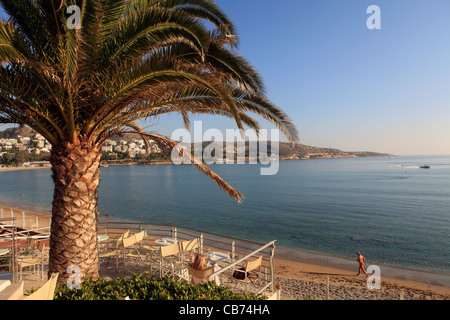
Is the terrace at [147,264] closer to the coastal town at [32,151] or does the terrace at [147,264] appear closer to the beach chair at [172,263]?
the beach chair at [172,263]

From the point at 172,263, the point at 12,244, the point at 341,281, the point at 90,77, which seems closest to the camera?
the point at 90,77

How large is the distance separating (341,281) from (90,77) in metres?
14.9

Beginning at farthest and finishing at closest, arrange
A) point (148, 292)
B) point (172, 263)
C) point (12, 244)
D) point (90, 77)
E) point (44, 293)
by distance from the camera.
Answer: point (172, 263)
point (12, 244)
point (90, 77)
point (148, 292)
point (44, 293)

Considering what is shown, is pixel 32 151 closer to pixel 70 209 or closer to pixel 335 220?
pixel 335 220

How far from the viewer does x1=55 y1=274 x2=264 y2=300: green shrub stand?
3204 millimetres

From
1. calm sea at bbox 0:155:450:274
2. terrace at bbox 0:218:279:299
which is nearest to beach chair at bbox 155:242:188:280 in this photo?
terrace at bbox 0:218:279:299

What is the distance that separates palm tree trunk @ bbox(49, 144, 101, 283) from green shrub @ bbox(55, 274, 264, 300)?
1203 millimetres

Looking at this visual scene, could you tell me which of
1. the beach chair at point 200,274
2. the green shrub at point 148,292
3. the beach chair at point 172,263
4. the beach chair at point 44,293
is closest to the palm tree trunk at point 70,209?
the green shrub at point 148,292

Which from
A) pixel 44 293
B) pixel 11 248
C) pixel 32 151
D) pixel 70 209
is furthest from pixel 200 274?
pixel 32 151

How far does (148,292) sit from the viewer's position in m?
3.45

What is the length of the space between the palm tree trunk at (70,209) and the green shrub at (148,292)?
3.95 ft

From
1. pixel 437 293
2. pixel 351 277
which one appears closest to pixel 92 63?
pixel 351 277

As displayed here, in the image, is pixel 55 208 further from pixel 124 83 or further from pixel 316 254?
pixel 316 254
